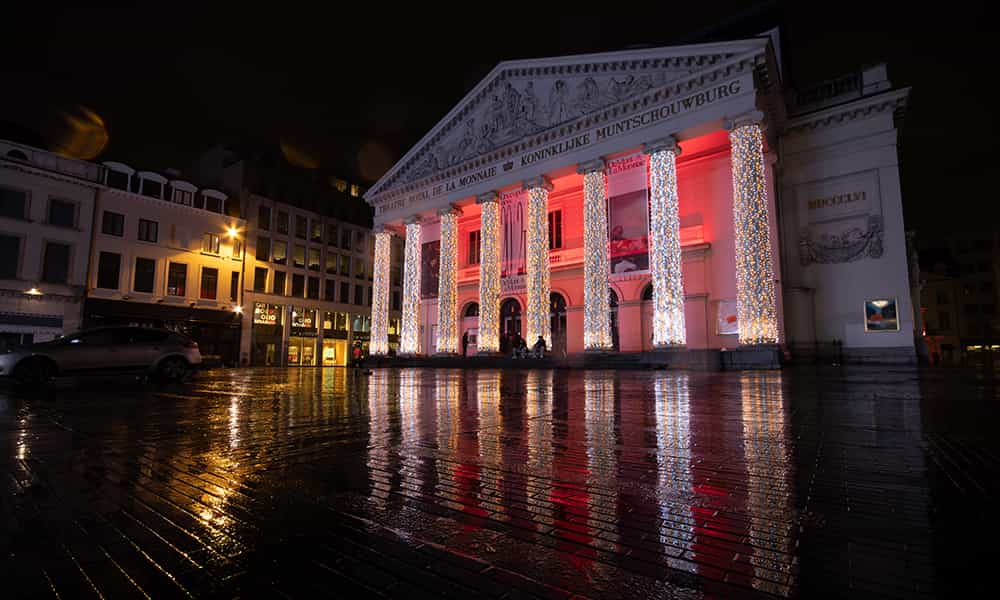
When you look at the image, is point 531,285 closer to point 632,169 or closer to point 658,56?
point 632,169

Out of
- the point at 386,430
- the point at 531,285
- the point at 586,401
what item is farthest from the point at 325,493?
the point at 531,285

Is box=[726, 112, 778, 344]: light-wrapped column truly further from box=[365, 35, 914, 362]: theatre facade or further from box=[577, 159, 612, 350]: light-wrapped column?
box=[577, 159, 612, 350]: light-wrapped column

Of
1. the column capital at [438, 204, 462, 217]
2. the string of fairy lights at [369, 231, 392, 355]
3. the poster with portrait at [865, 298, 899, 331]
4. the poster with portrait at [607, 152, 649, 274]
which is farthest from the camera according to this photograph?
the string of fairy lights at [369, 231, 392, 355]

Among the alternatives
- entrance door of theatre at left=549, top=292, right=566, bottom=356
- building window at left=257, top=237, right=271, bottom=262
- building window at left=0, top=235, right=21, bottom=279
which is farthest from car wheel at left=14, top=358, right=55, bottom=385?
building window at left=257, top=237, right=271, bottom=262

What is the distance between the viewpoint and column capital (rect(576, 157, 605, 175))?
22.7 meters

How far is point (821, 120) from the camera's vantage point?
21.8m

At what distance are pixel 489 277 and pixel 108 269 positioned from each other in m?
24.1

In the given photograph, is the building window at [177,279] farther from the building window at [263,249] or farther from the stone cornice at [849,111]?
the stone cornice at [849,111]

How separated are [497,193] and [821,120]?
15757 millimetres

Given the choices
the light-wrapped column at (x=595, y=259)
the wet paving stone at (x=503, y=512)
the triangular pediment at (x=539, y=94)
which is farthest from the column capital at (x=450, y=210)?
the wet paving stone at (x=503, y=512)

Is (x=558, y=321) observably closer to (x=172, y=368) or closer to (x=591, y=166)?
(x=591, y=166)

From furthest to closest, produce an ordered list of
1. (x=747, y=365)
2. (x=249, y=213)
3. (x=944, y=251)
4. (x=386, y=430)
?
(x=944, y=251)
(x=249, y=213)
(x=747, y=365)
(x=386, y=430)

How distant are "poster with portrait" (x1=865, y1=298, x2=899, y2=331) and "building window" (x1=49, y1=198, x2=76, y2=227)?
42.1 metres

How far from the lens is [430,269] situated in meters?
30.2
